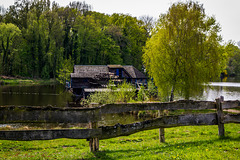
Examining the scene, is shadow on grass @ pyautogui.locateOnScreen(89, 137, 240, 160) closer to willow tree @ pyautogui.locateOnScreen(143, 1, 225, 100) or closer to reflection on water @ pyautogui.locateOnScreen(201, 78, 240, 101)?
willow tree @ pyautogui.locateOnScreen(143, 1, 225, 100)

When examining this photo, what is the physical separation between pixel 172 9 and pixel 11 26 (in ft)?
186

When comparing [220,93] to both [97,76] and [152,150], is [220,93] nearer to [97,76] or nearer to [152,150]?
[97,76]

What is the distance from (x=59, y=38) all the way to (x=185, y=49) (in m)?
58.4

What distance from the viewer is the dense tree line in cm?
6631

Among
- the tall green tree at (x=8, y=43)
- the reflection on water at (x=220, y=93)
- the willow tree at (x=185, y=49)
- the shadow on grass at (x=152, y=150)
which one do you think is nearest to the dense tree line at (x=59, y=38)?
the tall green tree at (x=8, y=43)

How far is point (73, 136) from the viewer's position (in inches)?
235

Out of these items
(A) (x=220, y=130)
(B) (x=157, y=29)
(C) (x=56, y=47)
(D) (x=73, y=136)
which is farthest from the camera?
(C) (x=56, y=47)

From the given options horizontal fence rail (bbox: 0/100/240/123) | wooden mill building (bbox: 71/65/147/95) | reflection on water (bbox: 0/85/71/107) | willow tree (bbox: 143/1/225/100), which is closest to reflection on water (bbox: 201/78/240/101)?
willow tree (bbox: 143/1/225/100)

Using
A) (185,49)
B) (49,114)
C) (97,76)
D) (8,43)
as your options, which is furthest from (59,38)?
(49,114)

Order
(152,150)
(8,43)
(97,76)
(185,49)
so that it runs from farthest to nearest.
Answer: (8,43) → (97,76) → (185,49) → (152,150)

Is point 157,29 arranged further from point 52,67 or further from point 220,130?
point 52,67

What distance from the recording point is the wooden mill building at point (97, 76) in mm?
44375

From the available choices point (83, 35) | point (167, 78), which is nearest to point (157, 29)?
point (167, 78)

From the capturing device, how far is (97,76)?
148ft
